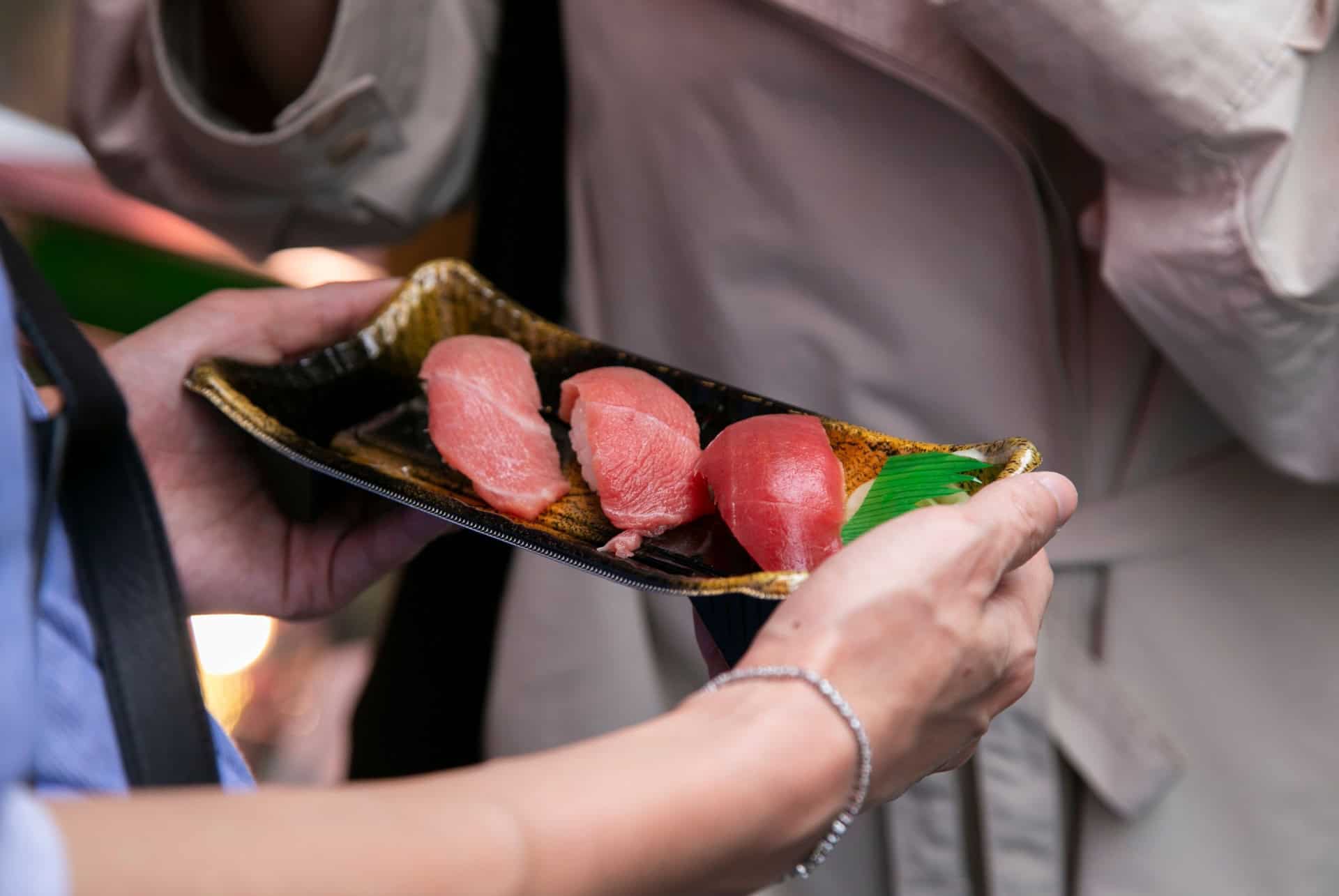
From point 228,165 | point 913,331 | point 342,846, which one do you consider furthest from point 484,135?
point 342,846

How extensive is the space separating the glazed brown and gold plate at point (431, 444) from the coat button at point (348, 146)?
0.18 meters

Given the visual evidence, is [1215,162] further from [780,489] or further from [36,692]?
[36,692]

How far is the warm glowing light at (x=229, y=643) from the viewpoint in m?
1.84

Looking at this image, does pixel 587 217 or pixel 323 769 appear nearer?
pixel 587 217

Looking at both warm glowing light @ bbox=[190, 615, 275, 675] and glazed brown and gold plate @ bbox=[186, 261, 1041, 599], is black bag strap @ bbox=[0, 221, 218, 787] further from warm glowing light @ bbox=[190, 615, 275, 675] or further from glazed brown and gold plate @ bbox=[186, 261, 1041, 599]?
warm glowing light @ bbox=[190, 615, 275, 675]

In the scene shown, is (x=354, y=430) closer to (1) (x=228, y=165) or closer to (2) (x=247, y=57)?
(1) (x=228, y=165)

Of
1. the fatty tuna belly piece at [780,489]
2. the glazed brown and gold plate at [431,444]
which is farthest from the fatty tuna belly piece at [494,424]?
the fatty tuna belly piece at [780,489]

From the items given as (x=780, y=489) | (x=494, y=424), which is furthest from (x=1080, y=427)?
(x=494, y=424)

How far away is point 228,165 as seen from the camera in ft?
3.47

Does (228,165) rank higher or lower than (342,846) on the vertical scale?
higher

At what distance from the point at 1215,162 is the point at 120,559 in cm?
84

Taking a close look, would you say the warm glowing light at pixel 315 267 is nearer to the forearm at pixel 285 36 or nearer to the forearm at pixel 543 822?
the forearm at pixel 285 36

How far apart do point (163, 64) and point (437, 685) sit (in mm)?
743

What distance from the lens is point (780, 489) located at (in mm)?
723
